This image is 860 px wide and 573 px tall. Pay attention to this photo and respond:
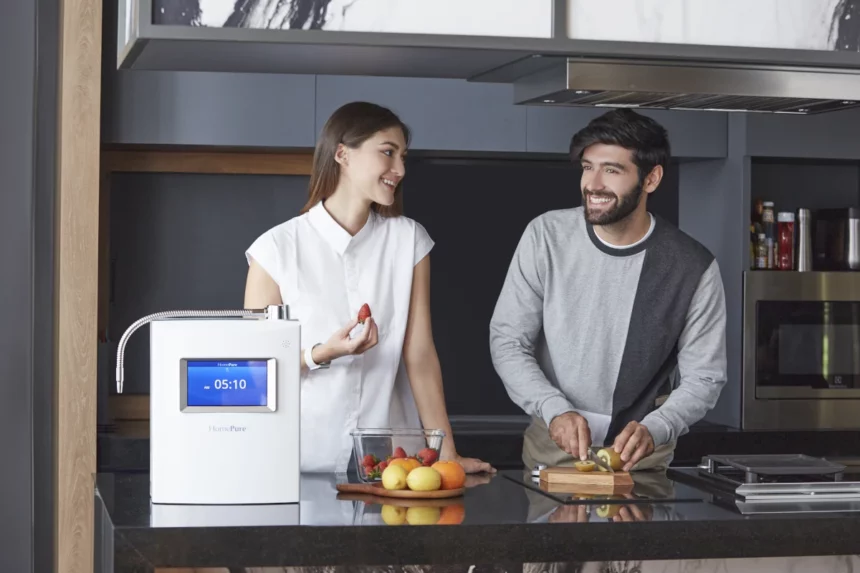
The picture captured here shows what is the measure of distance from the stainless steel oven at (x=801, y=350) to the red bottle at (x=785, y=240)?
9 cm

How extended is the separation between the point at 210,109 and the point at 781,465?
2.07m

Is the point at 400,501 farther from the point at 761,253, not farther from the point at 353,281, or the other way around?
the point at 761,253

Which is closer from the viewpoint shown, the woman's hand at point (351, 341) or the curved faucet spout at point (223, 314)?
Result: the curved faucet spout at point (223, 314)

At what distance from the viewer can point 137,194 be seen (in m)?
3.87

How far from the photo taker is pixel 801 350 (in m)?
3.96

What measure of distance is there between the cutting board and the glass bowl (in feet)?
0.75

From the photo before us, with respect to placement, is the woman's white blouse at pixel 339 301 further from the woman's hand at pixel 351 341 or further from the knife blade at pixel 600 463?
the knife blade at pixel 600 463

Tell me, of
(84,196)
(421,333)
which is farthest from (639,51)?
(84,196)

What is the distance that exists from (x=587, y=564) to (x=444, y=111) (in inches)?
78.2

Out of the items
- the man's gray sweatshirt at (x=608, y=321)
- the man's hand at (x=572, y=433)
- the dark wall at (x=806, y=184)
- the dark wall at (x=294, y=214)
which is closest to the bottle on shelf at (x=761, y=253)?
the dark wall at (x=806, y=184)

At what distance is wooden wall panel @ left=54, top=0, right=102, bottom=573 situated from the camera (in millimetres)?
3396

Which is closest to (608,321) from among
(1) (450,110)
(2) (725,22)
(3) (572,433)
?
(3) (572,433)

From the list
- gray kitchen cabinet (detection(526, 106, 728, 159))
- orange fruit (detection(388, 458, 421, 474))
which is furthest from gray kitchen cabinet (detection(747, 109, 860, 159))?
orange fruit (detection(388, 458, 421, 474))

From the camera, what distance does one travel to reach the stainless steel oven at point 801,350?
388cm
